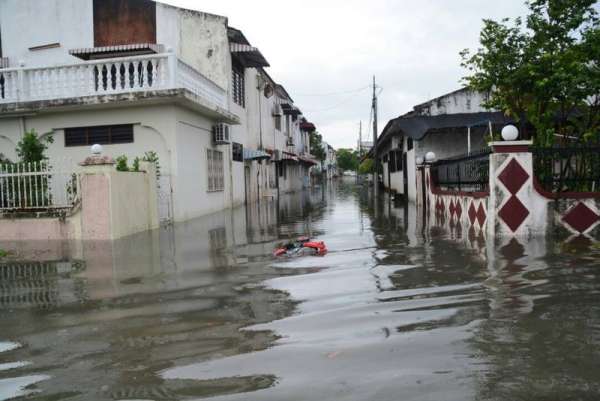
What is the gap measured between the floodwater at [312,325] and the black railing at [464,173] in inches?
83.4

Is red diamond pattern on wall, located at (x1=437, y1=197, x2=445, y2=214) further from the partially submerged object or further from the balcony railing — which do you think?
the balcony railing

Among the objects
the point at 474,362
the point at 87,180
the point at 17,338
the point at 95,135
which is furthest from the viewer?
the point at 95,135

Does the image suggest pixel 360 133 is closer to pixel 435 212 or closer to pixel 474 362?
pixel 435 212

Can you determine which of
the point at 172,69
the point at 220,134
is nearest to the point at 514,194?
the point at 172,69

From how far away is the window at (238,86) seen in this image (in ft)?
67.4

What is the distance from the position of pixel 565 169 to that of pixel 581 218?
3.95ft

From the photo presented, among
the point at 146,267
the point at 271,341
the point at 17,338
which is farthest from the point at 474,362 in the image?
the point at 146,267

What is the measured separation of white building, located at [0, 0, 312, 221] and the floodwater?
6305mm

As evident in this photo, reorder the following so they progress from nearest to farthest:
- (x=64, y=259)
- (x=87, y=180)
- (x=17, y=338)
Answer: (x=17, y=338)
(x=64, y=259)
(x=87, y=180)

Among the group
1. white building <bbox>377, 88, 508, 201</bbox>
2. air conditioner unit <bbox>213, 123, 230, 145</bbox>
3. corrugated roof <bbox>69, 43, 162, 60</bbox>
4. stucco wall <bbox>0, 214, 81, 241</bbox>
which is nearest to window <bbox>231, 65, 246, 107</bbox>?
air conditioner unit <bbox>213, 123, 230, 145</bbox>

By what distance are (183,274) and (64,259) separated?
277 centimetres

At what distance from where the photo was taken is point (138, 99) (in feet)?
43.1

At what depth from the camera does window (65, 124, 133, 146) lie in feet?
46.5

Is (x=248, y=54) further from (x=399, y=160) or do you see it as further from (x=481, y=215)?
(x=481, y=215)
